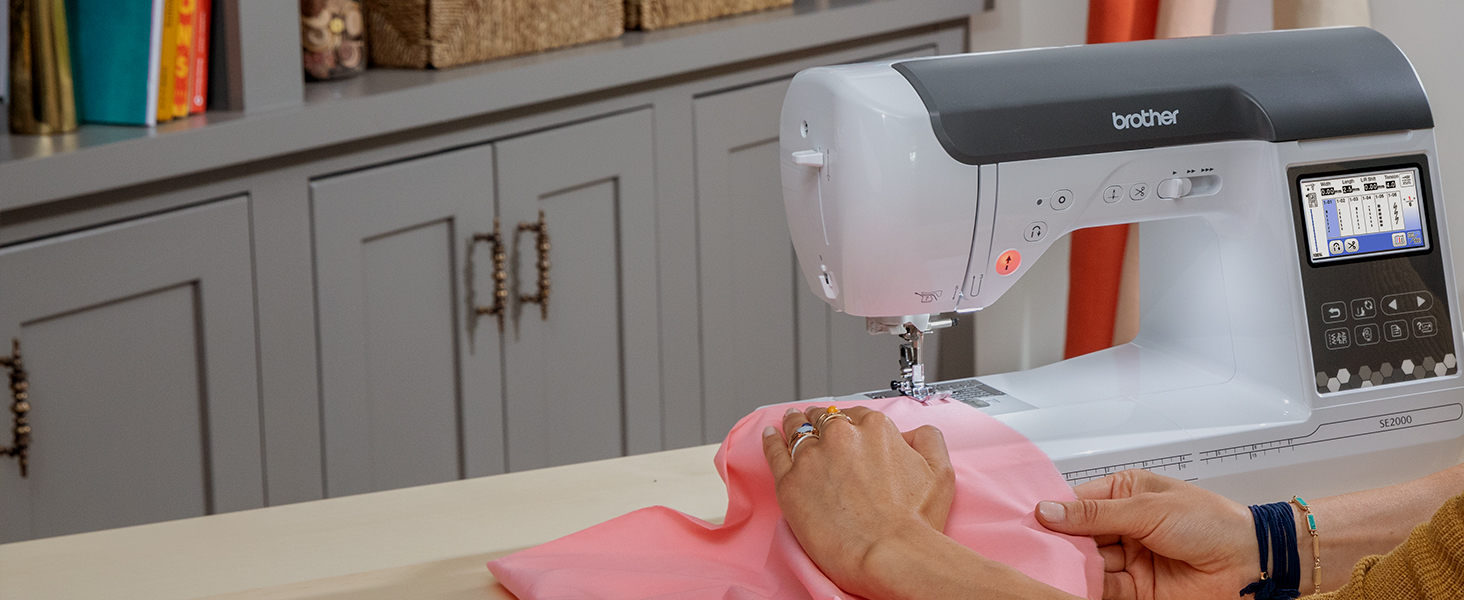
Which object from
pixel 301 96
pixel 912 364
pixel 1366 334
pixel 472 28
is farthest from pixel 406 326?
pixel 1366 334

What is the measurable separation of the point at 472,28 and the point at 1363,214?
4.63 feet

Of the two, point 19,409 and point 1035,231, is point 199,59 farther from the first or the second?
point 1035,231

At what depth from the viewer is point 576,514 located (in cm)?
111

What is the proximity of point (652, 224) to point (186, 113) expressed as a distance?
2.63ft

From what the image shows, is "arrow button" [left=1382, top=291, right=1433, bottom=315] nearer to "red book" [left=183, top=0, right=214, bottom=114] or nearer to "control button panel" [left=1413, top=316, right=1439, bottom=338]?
"control button panel" [left=1413, top=316, right=1439, bottom=338]

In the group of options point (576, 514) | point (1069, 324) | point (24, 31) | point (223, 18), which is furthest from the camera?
point (1069, 324)

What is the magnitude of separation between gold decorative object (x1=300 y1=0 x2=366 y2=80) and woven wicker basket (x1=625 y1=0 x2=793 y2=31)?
488mm

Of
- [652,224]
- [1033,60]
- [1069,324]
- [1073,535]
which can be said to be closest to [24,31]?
[652,224]

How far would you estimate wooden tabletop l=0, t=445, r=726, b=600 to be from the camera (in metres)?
0.99

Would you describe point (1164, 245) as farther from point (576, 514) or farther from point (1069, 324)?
point (1069, 324)

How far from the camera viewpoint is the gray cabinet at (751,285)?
2.37 metres

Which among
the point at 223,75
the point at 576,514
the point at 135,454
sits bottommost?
the point at 135,454

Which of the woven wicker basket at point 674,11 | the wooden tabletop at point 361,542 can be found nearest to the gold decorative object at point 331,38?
the woven wicker basket at point 674,11

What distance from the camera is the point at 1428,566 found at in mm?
679
